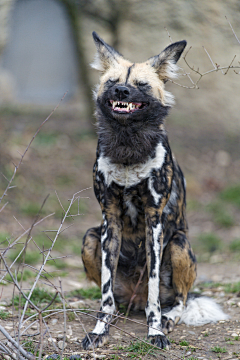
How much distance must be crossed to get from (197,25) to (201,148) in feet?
9.24

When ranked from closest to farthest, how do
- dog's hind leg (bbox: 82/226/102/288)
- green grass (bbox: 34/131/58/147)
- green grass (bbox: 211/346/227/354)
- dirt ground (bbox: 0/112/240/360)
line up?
green grass (bbox: 211/346/227/354), dirt ground (bbox: 0/112/240/360), dog's hind leg (bbox: 82/226/102/288), green grass (bbox: 34/131/58/147)

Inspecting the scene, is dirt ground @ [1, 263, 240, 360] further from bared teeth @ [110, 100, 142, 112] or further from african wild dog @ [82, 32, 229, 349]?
bared teeth @ [110, 100, 142, 112]

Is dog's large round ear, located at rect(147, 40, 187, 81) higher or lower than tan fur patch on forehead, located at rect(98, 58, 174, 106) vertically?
higher

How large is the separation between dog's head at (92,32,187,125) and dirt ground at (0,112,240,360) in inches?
49.8

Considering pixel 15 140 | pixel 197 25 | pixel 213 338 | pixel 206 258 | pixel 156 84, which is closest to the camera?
pixel 213 338

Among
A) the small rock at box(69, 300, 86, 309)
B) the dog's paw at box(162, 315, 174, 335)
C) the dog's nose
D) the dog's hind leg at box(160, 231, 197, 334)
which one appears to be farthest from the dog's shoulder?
the small rock at box(69, 300, 86, 309)

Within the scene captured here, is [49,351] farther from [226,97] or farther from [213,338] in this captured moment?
[226,97]

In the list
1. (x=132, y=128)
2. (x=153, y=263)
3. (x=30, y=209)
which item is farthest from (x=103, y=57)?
(x=30, y=209)

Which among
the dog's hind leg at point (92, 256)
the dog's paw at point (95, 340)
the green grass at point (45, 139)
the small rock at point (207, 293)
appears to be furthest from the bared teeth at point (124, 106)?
the green grass at point (45, 139)

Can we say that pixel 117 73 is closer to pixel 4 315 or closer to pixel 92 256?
pixel 92 256

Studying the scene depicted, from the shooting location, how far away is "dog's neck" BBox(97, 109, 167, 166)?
10.4ft

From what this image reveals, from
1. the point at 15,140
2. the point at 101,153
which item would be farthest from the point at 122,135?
the point at 15,140

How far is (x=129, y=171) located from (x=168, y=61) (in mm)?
983

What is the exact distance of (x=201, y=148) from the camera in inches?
376
